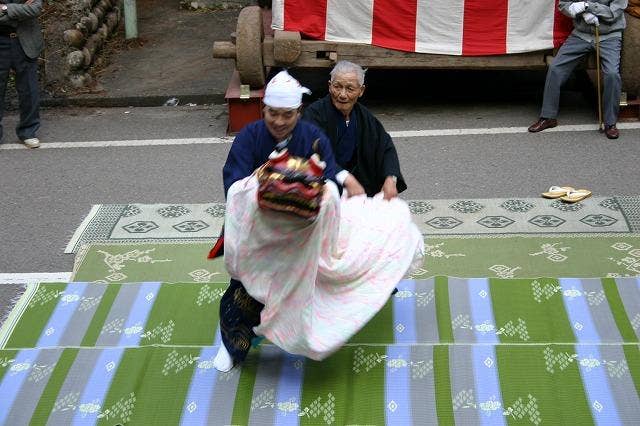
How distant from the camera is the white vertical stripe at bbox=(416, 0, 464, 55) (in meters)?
7.86

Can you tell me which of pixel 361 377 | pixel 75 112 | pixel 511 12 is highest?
pixel 511 12

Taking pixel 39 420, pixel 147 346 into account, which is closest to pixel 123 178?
pixel 147 346

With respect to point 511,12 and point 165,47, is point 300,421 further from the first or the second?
point 165,47

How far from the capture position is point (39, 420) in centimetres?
387

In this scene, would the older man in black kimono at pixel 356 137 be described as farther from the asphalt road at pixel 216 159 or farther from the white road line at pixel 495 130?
the white road line at pixel 495 130

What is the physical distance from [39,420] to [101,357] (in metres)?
0.47

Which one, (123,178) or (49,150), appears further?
(49,150)

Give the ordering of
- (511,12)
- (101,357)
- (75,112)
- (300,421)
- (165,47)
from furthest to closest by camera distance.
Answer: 1. (165,47)
2. (75,112)
3. (511,12)
4. (101,357)
5. (300,421)

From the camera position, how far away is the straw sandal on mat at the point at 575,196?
6.34 metres

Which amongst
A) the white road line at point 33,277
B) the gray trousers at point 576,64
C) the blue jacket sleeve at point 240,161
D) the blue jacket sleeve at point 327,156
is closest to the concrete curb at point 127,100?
the gray trousers at point 576,64

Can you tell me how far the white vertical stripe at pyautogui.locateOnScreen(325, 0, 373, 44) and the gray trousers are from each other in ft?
5.39

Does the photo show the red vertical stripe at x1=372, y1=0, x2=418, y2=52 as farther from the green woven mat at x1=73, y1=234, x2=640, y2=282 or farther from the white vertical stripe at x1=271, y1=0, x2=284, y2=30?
the green woven mat at x1=73, y1=234, x2=640, y2=282

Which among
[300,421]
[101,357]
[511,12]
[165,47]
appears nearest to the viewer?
[300,421]

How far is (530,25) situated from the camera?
786 cm
